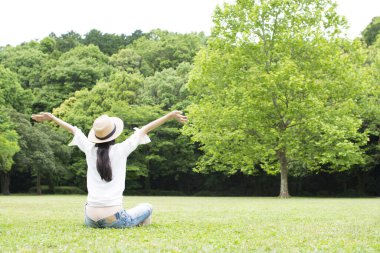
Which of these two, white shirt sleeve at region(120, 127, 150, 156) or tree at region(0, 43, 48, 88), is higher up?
tree at region(0, 43, 48, 88)

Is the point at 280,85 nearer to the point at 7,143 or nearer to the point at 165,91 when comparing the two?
the point at 7,143

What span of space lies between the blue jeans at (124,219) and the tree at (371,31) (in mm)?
58305

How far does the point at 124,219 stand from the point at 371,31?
6036 centimetres

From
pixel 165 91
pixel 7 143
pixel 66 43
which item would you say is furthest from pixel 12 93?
pixel 66 43

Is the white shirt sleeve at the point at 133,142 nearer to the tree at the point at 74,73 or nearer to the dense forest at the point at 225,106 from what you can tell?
the dense forest at the point at 225,106

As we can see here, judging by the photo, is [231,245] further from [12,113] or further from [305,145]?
[12,113]

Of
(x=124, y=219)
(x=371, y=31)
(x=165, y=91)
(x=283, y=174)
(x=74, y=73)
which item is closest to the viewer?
(x=124, y=219)

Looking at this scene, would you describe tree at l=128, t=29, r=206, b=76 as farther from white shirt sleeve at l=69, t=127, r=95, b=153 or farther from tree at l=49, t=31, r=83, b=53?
white shirt sleeve at l=69, t=127, r=95, b=153

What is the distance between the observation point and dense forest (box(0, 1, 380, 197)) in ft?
104

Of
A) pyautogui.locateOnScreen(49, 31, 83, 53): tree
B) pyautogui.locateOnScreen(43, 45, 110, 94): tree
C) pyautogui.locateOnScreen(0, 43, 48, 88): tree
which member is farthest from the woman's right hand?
pyautogui.locateOnScreen(49, 31, 83, 53): tree

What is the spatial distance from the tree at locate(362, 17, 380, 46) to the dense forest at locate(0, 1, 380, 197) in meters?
0.18

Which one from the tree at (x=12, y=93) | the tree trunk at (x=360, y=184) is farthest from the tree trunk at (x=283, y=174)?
the tree at (x=12, y=93)

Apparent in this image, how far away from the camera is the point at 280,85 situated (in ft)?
102

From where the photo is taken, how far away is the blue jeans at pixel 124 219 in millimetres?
7969
